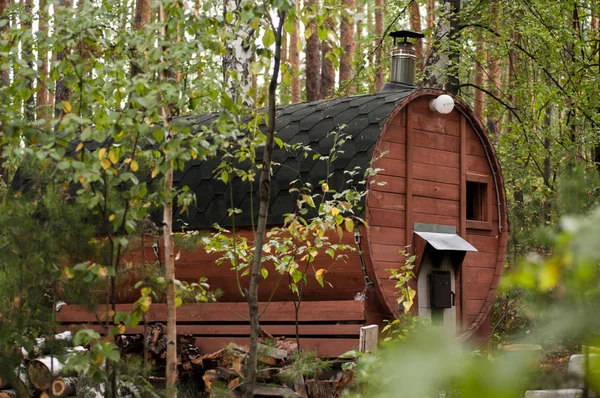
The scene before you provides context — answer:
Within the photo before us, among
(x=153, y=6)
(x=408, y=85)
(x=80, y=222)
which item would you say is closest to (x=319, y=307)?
(x=408, y=85)

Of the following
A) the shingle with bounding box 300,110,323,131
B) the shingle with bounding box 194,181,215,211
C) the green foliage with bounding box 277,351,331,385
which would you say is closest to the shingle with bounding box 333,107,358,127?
the shingle with bounding box 300,110,323,131

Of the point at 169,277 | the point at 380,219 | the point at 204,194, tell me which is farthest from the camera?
the point at 204,194

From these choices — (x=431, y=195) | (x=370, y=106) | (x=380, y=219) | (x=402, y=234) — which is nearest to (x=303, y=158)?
(x=370, y=106)

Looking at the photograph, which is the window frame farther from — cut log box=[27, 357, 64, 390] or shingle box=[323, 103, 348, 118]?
cut log box=[27, 357, 64, 390]

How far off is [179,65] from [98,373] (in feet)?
6.07

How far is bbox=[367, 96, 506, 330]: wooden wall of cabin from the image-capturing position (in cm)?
904

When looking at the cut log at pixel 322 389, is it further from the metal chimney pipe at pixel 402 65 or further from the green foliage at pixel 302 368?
the metal chimney pipe at pixel 402 65

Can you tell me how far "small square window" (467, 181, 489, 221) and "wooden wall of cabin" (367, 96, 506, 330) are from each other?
0.32ft

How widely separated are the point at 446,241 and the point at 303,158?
1860 mm

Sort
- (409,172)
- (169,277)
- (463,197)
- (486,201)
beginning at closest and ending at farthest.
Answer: (169,277) → (409,172) → (463,197) → (486,201)

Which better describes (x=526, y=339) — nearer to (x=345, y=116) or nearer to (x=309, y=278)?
(x=309, y=278)

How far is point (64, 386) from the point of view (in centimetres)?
749

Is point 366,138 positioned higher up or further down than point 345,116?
further down

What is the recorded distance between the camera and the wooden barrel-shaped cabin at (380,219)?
877cm
